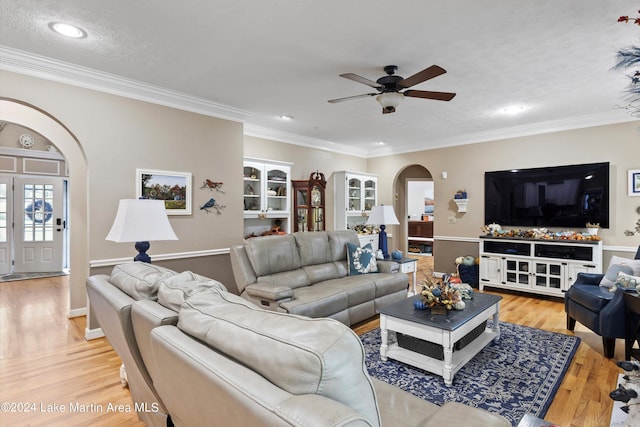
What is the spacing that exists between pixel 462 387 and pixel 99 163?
3839 mm

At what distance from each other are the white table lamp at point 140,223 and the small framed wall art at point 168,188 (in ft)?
3.90

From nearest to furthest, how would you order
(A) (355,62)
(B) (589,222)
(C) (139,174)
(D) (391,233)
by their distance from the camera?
(A) (355,62) → (C) (139,174) → (B) (589,222) → (D) (391,233)

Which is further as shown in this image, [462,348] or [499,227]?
[499,227]

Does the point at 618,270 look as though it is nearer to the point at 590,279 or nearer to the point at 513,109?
the point at 590,279

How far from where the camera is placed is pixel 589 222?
4711mm

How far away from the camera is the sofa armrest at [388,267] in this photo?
168 inches

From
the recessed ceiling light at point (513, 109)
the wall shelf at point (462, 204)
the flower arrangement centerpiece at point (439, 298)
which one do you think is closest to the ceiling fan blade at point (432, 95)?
the flower arrangement centerpiece at point (439, 298)

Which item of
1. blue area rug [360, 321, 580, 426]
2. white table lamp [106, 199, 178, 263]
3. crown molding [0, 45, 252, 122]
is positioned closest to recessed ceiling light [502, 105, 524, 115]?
blue area rug [360, 321, 580, 426]

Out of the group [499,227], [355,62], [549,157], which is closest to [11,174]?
[355,62]

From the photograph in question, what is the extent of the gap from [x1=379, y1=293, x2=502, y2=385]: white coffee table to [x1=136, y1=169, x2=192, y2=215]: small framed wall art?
261cm

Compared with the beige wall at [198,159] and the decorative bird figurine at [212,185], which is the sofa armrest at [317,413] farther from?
the decorative bird figurine at [212,185]

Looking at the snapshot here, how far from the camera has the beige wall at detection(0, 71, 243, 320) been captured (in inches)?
126

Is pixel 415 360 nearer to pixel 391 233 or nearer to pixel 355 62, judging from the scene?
pixel 355 62

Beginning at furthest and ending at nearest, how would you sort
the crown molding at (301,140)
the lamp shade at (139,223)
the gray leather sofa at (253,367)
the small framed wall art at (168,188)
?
the crown molding at (301,140) → the small framed wall art at (168,188) → the lamp shade at (139,223) → the gray leather sofa at (253,367)
